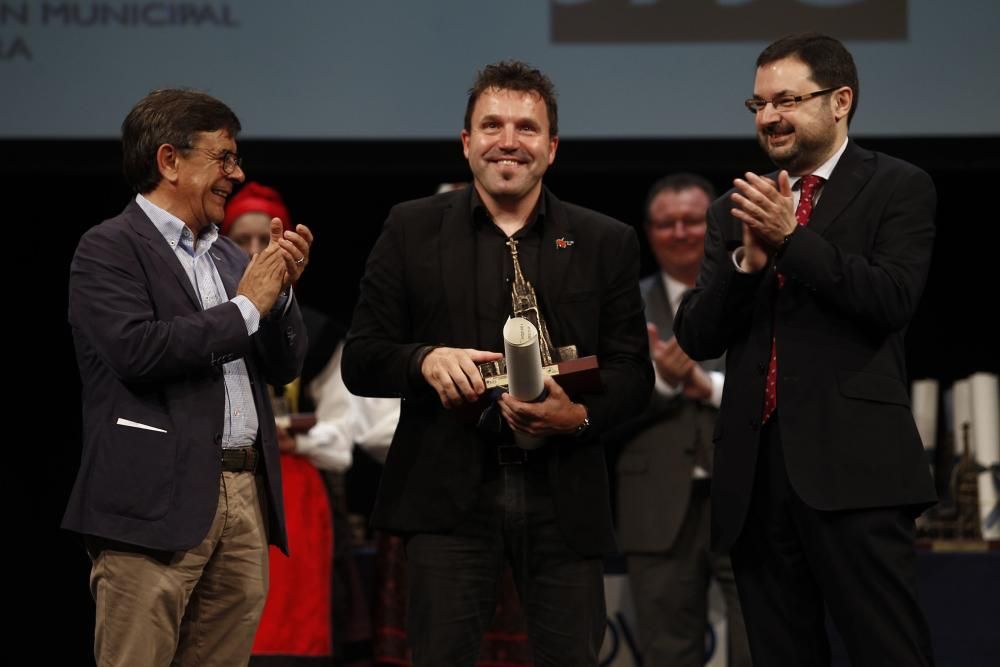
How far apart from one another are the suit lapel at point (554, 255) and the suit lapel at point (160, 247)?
0.70 m

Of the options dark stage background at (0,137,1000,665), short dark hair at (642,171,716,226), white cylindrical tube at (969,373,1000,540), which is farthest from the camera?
dark stage background at (0,137,1000,665)

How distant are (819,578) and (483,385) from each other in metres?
0.76

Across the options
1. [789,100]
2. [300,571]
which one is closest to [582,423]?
[789,100]

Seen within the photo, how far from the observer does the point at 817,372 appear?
2449 millimetres

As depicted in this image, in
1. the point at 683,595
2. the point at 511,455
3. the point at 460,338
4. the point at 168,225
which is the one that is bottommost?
the point at 683,595

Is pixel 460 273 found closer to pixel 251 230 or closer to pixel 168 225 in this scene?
pixel 168 225

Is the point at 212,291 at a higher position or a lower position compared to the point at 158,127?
lower

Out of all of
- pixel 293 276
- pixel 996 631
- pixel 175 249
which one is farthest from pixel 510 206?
pixel 996 631

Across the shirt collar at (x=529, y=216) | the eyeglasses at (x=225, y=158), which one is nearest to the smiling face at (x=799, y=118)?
the shirt collar at (x=529, y=216)

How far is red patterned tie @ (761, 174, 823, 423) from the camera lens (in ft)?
8.20

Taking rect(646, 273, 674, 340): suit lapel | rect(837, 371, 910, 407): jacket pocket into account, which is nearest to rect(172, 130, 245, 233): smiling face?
rect(837, 371, 910, 407): jacket pocket

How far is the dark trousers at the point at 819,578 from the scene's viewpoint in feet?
7.70

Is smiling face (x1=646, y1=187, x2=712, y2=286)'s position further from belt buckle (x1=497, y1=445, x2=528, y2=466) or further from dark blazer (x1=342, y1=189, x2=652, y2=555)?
belt buckle (x1=497, y1=445, x2=528, y2=466)

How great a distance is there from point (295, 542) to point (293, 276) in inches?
54.2
